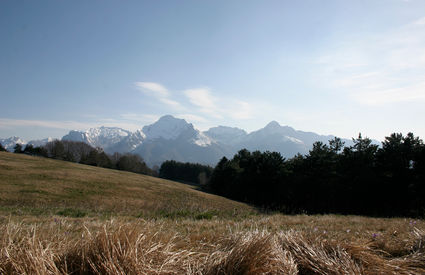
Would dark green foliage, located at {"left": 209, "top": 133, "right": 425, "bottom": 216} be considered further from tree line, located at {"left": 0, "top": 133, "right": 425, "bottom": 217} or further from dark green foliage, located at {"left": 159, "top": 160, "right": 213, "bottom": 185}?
dark green foliage, located at {"left": 159, "top": 160, "right": 213, "bottom": 185}

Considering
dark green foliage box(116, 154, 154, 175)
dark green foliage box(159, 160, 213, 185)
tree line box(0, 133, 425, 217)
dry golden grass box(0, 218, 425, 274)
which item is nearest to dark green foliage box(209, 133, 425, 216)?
tree line box(0, 133, 425, 217)

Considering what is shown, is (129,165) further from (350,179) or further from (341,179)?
(350,179)

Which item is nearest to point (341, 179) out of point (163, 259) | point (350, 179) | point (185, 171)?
point (350, 179)

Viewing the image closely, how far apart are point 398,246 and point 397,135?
43.8 m

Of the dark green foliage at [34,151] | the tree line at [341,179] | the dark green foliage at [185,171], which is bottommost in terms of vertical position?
the dark green foliage at [185,171]

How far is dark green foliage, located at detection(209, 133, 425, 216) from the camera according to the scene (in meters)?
34.7

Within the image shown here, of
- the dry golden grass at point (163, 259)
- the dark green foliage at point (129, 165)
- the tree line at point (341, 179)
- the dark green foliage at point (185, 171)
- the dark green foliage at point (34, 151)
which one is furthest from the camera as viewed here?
the dark green foliage at point (185, 171)

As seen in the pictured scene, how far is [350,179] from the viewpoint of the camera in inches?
1635

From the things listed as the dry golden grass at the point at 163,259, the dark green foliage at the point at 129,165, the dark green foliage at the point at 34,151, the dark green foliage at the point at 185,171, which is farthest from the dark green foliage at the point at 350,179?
the dark green foliage at the point at 34,151

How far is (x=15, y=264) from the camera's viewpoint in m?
1.71

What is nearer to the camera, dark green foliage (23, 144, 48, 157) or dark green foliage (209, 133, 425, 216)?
dark green foliage (209, 133, 425, 216)

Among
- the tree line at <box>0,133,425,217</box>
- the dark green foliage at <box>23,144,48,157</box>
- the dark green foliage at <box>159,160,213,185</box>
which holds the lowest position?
the dark green foliage at <box>159,160,213,185</box>

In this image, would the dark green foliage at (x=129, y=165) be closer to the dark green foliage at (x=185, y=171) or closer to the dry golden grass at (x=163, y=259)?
the dark green foliage at (x=185, y=171)

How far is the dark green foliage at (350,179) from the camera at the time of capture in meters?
34.7
